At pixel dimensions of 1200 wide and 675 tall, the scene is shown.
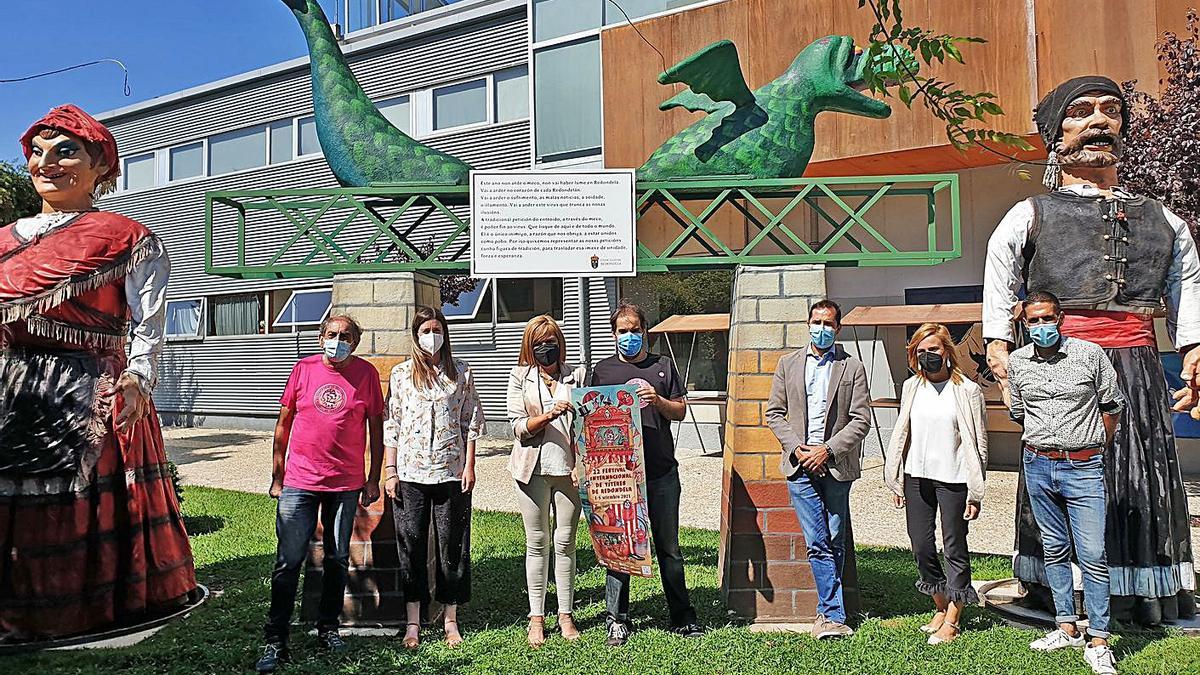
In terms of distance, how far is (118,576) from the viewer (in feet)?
13.4

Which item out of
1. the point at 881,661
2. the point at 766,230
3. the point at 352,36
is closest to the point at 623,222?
the point at 766,230

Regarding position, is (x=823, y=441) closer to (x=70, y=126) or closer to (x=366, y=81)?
(x=70, y=126)

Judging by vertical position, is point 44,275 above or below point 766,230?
below

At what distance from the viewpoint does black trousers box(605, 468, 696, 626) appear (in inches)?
187

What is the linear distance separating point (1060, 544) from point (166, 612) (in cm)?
442

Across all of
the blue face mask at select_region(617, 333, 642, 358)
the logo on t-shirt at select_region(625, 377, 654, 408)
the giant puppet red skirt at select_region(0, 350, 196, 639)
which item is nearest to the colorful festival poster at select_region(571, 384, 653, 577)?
the logo on t-shirt at select_region(625, 377, 654, 408)

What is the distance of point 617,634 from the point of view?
463 centimetres

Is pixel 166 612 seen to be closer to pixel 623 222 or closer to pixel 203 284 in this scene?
pixel 623 222

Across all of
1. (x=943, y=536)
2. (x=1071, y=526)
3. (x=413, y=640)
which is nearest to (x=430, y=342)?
(x=413, y=640)

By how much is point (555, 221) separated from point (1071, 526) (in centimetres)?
323

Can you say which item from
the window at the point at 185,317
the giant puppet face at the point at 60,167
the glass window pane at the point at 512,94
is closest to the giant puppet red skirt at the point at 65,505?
the giant puppet face at the point at 60,167

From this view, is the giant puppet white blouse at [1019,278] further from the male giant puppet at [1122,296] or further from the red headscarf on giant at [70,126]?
the red headscarf on giant at [70,126]

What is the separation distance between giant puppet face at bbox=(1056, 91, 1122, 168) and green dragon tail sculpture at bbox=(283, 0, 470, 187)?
3587mm

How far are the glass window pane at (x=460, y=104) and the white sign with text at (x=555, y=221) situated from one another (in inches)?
424
